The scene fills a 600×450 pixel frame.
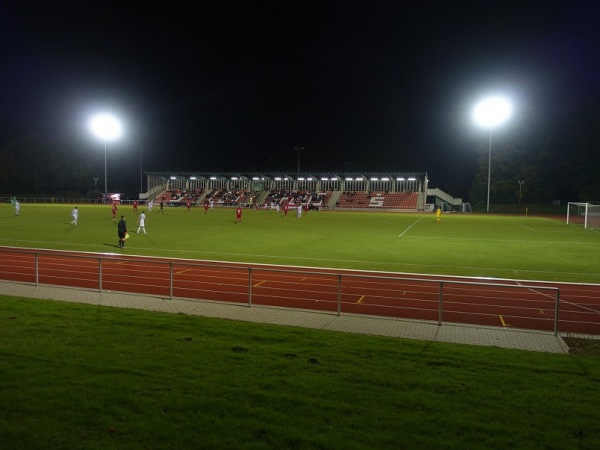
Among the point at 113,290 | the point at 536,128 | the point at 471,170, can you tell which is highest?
the point at 536,128

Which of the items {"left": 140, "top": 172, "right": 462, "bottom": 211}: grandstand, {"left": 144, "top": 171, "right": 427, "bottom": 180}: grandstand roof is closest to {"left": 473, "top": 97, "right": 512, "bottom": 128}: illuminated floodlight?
Result: {"left": 140, "top": 172, "right": 462, "bottom": 211}: grandstand

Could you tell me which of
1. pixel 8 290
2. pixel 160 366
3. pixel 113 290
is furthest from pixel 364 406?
pixel 8 290

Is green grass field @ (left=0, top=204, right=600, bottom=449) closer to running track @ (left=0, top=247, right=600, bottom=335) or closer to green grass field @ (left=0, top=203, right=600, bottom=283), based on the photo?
running track @ (left=0, top=247, right=600, bottom=335)

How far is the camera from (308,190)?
298 ft

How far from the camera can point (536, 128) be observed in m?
82.2

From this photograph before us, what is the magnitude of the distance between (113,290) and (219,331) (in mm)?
5870

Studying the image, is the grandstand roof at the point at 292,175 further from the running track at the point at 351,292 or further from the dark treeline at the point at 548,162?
the running track at the point at 351,292

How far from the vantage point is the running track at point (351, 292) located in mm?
10438

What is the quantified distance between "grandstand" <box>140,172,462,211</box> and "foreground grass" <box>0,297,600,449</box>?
236 ft

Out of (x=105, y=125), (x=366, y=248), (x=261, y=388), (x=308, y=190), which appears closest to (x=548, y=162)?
(x=308, y=190)

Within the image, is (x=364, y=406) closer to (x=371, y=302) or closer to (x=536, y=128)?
(x=371, y=302)

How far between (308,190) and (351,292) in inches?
3075

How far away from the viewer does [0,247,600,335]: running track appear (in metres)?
10.4

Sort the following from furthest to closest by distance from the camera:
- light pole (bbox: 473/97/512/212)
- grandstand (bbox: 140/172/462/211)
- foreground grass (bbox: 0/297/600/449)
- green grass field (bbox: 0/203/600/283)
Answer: grandstand (bbox: 140/172/462/211) < light pole (bbox: 473/97/512/212) < green grass field (bbox: 0/203/600/283) < foreground grass (bbox: 0/297/600/449)
